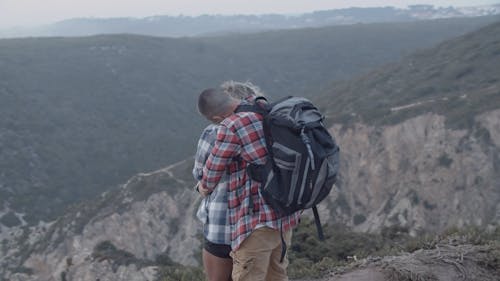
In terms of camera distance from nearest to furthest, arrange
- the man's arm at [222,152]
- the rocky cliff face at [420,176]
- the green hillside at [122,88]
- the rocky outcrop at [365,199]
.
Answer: the man's arm at [222,152] < the rocky cliff face at [420,176] < the rocky outcrop at [365,199] < the green hillside at [122,88]

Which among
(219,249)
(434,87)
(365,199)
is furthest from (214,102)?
(434,87)

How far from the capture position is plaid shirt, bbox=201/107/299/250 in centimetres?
304

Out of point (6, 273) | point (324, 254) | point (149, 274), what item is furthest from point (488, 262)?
point (6, 273)

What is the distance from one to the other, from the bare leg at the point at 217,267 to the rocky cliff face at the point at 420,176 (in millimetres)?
14650

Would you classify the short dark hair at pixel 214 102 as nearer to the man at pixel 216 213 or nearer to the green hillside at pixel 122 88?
the man at pixel 216 213

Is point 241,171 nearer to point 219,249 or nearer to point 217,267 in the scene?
point 219,249

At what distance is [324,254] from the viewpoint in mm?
8391

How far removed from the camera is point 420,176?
67.7ft

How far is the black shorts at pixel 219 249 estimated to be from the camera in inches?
128

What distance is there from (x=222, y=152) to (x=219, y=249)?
1.96 ft

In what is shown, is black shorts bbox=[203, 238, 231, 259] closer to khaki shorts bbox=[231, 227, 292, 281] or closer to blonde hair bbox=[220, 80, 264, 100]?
khaki shorts bbox=[231, 227, 292, 281]

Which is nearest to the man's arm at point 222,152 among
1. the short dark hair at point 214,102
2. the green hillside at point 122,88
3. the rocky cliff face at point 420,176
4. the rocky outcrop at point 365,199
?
the short dark hair at point 214,102

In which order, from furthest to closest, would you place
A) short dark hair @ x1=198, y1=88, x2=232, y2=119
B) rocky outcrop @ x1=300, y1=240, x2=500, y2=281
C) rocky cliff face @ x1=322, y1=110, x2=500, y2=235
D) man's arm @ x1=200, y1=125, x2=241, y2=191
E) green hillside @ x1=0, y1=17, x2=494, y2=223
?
green hillside @ x1=0, y1=17, x2=494, y2=223 → rocky cliff face @ x1=322, y1=110, x2=500, y2=235 → rocky outcrop @ x1=300, y1=240, x2=500, y2=281 → short dark hair @ x1=198, y1=88, x2=232, y2=119 → man's arm @ x1=200, y1=125, x2=241, y2=191

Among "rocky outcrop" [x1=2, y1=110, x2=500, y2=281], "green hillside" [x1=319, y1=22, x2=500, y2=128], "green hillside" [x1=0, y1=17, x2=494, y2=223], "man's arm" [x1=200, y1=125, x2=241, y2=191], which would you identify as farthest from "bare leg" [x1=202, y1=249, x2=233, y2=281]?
"green hillside" [x1=0, y1=17, x2=494, y2=223]
